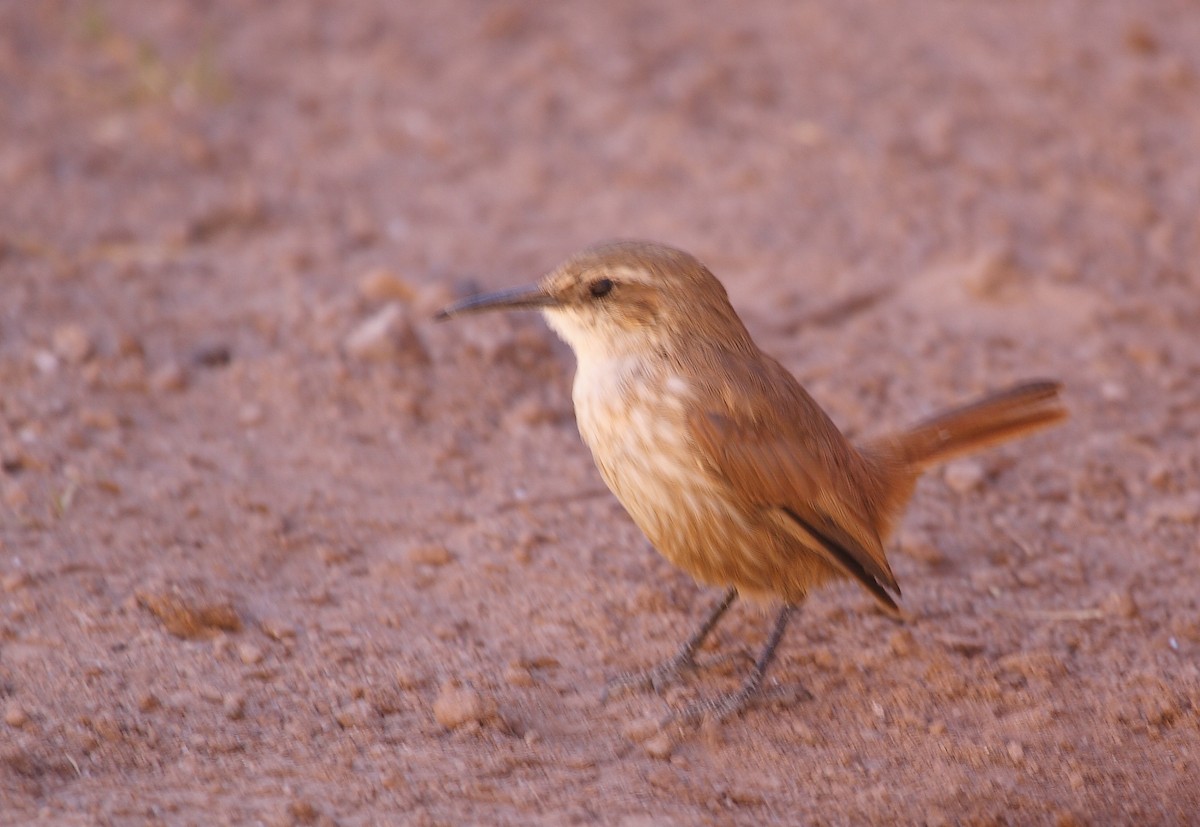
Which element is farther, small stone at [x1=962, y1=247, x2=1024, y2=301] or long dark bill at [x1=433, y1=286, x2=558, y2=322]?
small stone at [x1=962, y1=247, x2=1024, y2=301]

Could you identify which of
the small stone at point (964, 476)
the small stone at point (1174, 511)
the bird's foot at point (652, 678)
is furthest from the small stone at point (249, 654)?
the small stone at point (1174, 511)

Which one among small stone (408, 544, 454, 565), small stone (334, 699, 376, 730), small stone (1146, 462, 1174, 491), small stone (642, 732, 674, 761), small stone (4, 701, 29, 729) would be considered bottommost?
small stone (1146, 462, 1174, 491)

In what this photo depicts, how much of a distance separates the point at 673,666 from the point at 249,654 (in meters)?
1.25

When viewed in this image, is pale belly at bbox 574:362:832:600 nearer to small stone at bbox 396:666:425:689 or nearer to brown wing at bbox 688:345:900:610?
brown wing at bbox 688:345:900:610

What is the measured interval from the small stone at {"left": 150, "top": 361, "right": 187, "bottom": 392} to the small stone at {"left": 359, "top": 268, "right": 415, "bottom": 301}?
3.02 ft

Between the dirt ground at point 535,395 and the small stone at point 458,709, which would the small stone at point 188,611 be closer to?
the dirt ground at point 535,395

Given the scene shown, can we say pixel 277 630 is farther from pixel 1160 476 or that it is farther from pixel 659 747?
pixel 1160 476

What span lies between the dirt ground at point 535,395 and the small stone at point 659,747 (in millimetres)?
28

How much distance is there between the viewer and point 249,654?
157 inches

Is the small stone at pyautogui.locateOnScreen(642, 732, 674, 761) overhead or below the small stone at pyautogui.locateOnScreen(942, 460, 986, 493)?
overhead

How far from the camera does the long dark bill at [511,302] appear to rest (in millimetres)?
4117

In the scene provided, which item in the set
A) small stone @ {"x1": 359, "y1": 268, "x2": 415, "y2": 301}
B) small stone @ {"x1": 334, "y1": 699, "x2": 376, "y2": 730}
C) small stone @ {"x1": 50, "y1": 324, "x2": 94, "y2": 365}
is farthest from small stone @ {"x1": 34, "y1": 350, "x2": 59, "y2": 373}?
small stone @ {"x1": 334, "y1": 699, "x2": 376, "y2": 730}

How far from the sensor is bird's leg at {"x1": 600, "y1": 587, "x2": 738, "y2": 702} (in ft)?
13.4

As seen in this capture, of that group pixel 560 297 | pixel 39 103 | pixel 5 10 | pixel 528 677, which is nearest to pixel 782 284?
pixel 560 297
